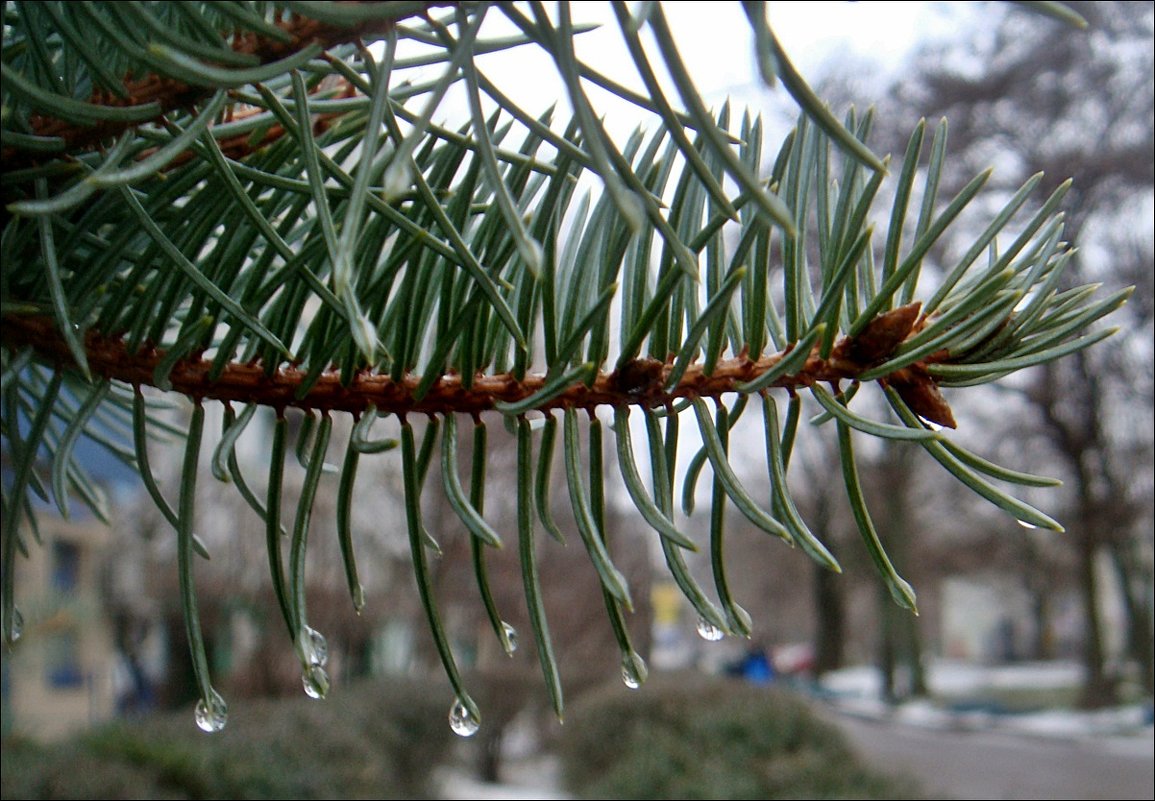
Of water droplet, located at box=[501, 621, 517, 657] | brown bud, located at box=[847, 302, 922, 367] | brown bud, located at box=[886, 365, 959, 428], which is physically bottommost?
water droplet, located at box=[501, 621, 517, 657]

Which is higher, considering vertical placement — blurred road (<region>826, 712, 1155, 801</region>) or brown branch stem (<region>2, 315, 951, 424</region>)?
brown branch stem (<region>2, 315, 951, 424</region>)

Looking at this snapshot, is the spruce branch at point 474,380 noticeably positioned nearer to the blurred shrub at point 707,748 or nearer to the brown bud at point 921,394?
the brown bud at point 921,394

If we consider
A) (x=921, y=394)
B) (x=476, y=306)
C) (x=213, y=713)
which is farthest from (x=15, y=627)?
(x=921, y=394)

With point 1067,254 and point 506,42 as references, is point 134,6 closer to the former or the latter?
point 506,42

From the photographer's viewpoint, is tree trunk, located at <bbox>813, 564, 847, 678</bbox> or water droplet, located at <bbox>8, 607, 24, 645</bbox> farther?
tree trunk, located at <bbox>813, 564, 847, 678</bbox>

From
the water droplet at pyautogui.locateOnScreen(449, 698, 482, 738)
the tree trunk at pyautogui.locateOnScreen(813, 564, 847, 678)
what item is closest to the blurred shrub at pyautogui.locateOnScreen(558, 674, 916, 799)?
the water droplet at pyautogui.locateOnScreen(449, 698, 482, 738)

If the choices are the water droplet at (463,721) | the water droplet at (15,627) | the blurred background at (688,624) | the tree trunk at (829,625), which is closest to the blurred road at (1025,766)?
the blurred background at (688,624)

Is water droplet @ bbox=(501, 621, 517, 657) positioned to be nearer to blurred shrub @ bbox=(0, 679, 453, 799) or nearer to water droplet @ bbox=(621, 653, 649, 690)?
water droplet @ bbox=(621, 653, 649, 690)
